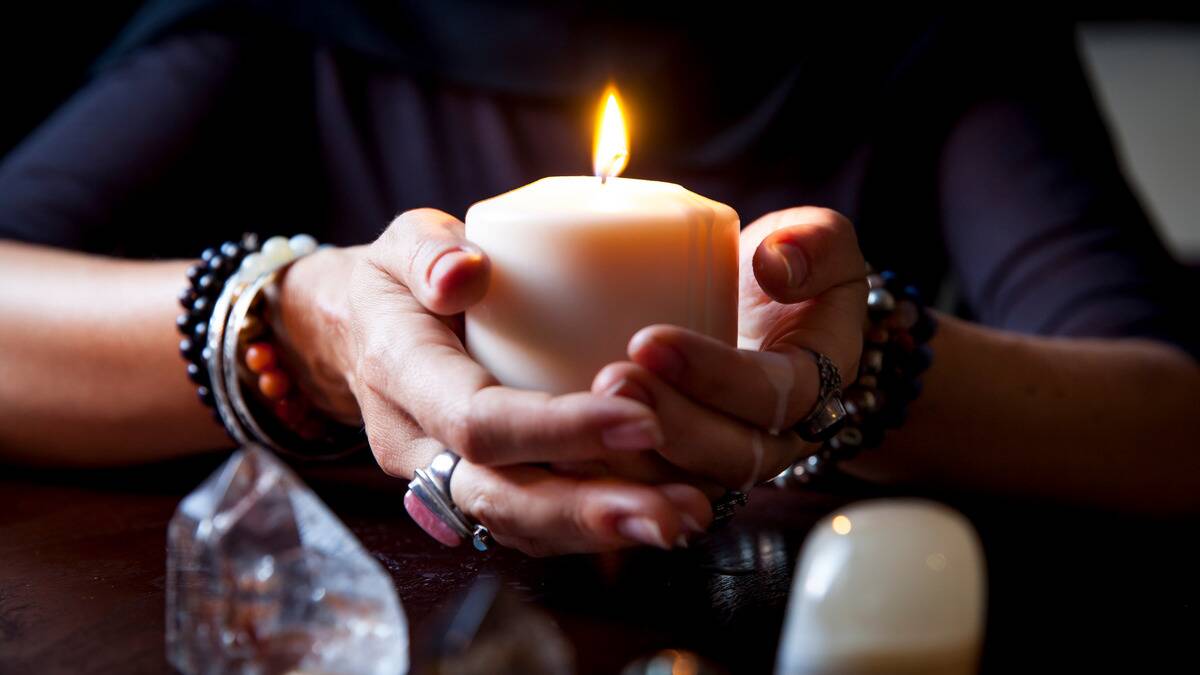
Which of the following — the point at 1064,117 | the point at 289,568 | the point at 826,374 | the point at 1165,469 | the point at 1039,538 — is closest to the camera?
the point at 289,568

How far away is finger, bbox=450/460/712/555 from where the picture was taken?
400mm

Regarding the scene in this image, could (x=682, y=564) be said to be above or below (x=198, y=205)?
above

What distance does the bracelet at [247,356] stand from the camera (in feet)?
2.08

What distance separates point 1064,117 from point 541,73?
0.61m

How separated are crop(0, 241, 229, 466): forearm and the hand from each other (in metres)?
0.45

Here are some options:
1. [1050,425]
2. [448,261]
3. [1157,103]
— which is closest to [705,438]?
[448,261]

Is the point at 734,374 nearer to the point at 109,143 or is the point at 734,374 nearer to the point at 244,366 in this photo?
the point at 244,366

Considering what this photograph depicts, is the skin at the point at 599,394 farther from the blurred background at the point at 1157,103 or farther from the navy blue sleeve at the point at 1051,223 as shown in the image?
the blurred background at the point at 1157,103

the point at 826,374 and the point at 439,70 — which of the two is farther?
the point at 439,70

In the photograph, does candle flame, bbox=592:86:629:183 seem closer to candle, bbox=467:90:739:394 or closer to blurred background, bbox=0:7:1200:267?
candle, bbox=467:90:739:394

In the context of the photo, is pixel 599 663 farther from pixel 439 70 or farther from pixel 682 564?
pixel 439 70

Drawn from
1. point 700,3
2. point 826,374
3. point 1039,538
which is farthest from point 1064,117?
point 826,374

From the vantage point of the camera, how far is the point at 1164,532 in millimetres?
639

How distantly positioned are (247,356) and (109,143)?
561 millimetres
